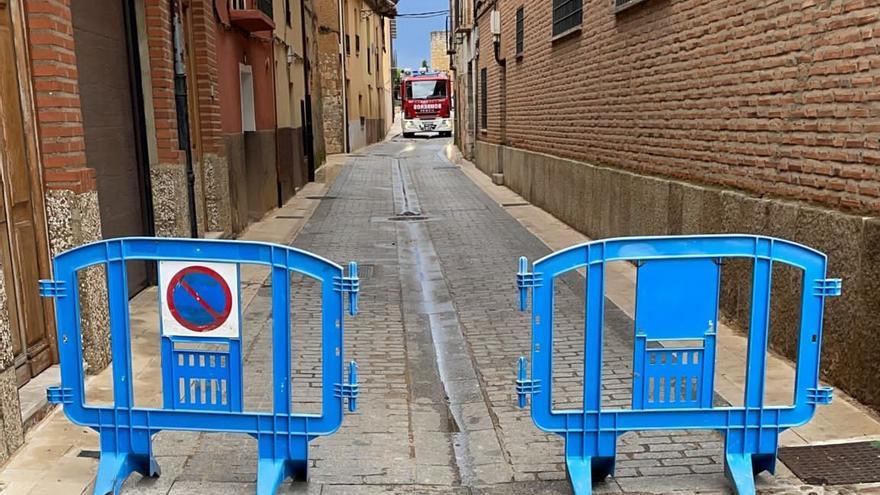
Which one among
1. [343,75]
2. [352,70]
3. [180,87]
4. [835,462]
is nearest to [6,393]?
[835,462]

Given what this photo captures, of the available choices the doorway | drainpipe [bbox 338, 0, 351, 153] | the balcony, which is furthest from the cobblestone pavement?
drainpipe [bbox 338, 0, 351, 153]

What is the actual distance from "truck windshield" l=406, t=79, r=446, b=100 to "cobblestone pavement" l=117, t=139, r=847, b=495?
34559 millimetres

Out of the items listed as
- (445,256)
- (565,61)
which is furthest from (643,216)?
(565,61)

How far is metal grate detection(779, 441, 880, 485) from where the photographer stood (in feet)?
11.6

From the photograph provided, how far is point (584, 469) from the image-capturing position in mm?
3434

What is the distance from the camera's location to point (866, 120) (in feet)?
14.4

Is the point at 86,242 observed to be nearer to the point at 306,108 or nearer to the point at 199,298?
the point at 199,298

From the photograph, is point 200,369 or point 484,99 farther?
point 484,99

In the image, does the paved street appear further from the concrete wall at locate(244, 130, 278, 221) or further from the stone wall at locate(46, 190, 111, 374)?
the concrete wall at locate(244, 130, 278, 221)

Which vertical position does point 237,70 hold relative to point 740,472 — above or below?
above

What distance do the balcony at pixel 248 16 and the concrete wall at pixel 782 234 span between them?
5126mm

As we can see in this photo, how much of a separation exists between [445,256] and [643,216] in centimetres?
246

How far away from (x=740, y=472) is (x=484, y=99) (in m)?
19.0

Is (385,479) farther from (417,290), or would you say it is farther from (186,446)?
(417,290)
